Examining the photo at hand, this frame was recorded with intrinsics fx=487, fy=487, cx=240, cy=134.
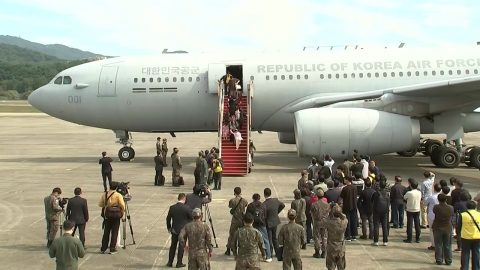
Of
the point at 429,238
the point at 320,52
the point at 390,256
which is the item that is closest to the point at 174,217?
the point at 390,256

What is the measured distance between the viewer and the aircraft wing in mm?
18828

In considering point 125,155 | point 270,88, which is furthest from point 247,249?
point 125,155

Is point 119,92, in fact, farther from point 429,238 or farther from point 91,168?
point 429,238

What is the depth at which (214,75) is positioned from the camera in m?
22.3

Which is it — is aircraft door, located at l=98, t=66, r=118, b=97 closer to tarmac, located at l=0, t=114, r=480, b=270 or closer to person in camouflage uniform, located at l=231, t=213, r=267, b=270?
tarmac, located at l=0, t=114, r=480, b=270

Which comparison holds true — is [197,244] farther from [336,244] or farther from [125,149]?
[125,149]

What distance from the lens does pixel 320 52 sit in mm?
23359

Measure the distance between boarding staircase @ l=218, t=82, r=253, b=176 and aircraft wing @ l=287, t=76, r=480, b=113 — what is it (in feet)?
8.10

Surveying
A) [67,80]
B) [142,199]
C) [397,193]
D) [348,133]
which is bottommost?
[142,199]

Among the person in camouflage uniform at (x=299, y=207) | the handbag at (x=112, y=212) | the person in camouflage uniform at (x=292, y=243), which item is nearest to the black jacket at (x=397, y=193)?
the person in camouflage uniform at (x=299, y=207)

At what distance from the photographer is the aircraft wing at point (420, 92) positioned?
18828mm

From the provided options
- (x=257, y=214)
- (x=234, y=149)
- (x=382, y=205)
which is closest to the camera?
(x=257, y=214)

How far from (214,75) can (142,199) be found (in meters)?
8.75

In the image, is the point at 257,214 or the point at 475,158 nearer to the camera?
the point at 257,214
